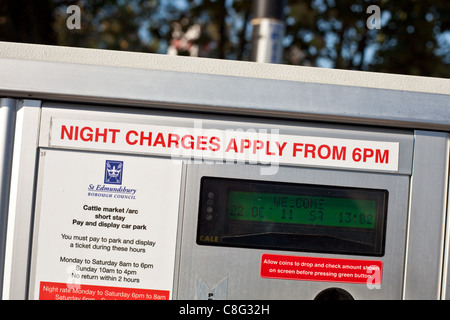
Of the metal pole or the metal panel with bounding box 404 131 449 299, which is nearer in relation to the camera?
the metal panel with bounding box 404 131 449 299

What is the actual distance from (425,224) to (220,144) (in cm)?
61

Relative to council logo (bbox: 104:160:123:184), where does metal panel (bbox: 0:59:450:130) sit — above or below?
above

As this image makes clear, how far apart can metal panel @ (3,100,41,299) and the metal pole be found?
2.97 meters

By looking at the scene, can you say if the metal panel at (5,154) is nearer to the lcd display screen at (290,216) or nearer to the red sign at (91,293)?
the red sign at (91,293)

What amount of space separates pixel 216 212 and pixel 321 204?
30cm

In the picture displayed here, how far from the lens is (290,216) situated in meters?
1.72

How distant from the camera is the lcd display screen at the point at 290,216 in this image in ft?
5.59

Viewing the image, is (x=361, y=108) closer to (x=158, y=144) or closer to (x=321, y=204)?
(x=321, y=204)

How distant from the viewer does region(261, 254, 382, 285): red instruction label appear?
170cm

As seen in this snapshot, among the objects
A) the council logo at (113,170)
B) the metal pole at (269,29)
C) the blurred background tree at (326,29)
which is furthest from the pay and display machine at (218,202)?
the blurred background tree at (326,29)

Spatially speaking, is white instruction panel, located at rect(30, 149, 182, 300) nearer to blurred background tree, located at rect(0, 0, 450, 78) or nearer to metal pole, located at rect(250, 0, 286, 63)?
metal pole, located at rect(250, 0, 286, 63)

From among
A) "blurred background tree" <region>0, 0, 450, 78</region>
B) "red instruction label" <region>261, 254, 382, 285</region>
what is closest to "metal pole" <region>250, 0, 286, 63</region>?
"blurred background tree" <region>0, 0, 450, 78</region>

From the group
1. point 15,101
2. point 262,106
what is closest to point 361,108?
point 262,106
